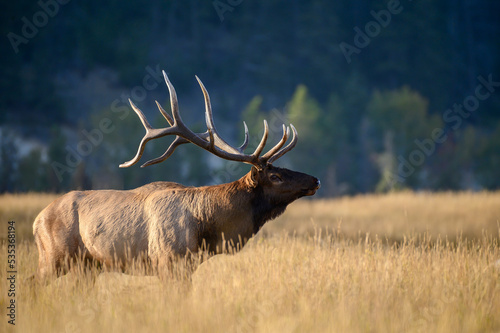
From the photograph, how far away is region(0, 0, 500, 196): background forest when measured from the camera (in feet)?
126

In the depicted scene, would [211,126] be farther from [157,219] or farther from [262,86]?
[262,86]

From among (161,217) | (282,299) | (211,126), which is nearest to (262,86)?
(211,126)

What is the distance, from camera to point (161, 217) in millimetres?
5801

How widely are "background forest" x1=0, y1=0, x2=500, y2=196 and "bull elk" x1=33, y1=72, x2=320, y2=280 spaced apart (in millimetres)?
22690

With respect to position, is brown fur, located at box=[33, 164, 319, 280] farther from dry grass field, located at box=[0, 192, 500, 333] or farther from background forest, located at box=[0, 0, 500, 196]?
background forest, located at box=[0, 0, 500, 196]

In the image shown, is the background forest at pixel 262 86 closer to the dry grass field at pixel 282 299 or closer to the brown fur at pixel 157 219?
the brown fur at pixel 157 219

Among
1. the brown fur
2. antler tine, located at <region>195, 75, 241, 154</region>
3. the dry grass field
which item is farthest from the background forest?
the dry grass field

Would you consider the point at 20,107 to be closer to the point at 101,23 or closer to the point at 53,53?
the point at 53,53

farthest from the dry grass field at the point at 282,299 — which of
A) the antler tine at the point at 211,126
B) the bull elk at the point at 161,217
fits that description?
the antler tine at the point at 211,126

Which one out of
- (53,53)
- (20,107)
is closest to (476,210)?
(20,107)

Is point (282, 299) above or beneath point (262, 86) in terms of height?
beneath

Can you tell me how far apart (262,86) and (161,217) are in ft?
164

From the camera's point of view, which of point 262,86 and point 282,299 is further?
point 262,86

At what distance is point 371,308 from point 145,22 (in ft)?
185
